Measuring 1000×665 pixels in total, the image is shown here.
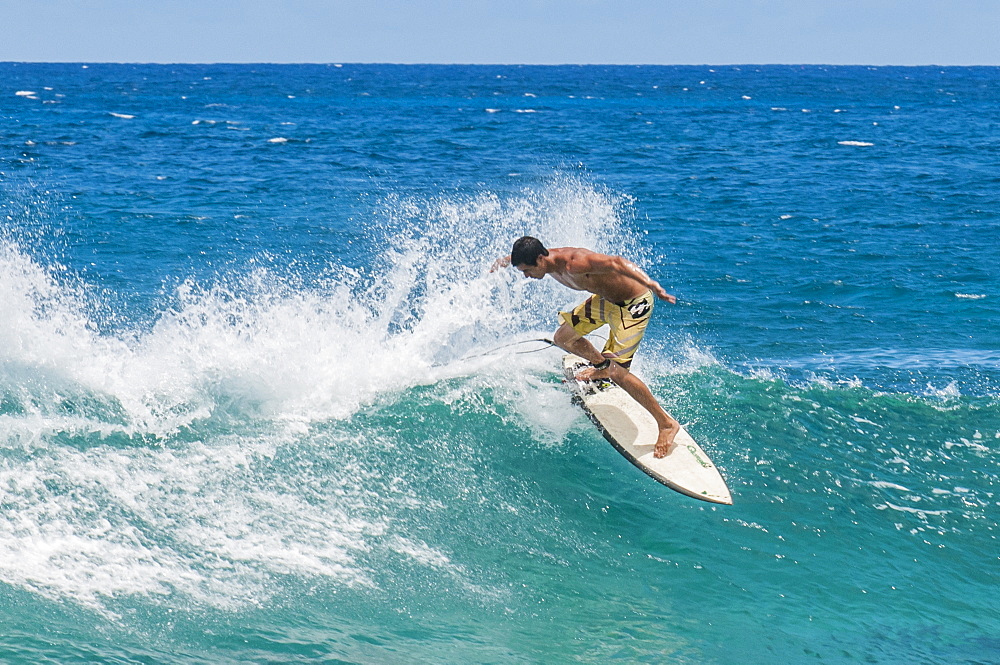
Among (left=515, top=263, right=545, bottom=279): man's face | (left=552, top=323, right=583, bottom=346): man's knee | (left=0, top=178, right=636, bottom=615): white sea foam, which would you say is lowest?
(left=0, top=178, right=636, bottom=615): white sea foam

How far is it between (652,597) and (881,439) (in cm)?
355

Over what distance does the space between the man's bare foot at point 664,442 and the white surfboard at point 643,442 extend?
0.04m

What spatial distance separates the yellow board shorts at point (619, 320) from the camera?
25.2 ft

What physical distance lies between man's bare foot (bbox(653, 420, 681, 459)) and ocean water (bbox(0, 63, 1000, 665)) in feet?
1.49

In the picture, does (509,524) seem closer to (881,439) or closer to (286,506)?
(286,506)

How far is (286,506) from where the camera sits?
23.1 feet

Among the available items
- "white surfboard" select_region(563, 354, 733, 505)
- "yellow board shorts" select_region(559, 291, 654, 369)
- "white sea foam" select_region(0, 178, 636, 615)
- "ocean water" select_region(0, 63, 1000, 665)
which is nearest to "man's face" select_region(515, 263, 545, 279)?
"yellow board shorts" select_region(559, 291, 654, 369)

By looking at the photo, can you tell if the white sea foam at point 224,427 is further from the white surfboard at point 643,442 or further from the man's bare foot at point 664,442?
the man's bare foot at point 664,442

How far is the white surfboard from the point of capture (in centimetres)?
733

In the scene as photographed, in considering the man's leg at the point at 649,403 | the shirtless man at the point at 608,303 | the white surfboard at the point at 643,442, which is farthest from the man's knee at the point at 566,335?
the white surfboard at the point at 643,442

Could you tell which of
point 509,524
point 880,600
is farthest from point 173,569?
point 880,600

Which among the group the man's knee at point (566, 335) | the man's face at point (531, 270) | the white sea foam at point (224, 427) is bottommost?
the white sea foam at point (224, 427)

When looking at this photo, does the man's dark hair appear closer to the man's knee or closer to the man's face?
the man's face

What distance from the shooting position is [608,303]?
7773 millimetres
